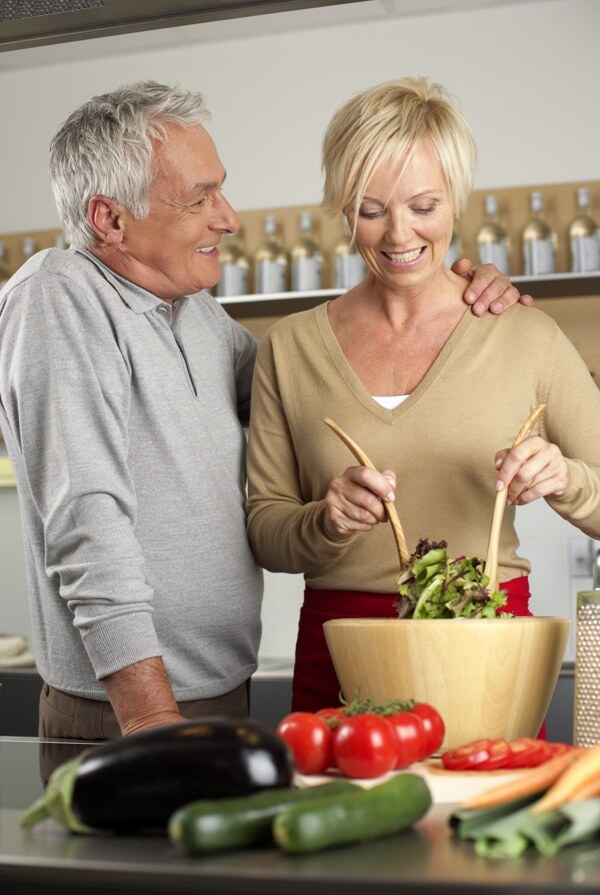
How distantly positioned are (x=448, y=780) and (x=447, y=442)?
2.23 ft

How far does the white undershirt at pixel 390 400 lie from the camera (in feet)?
5.43

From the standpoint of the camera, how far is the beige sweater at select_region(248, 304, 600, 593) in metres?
1.61

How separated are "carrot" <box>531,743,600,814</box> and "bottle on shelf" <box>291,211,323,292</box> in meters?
2.94

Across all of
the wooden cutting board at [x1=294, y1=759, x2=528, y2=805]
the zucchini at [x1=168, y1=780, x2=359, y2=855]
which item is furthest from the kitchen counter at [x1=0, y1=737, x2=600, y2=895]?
the wooden cutting board at [x1=294, y1=759, x2=528, y2=805]

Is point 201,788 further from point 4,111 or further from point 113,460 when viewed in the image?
point 4,111

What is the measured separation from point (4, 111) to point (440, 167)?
10.3 feet

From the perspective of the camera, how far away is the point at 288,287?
3807 mm

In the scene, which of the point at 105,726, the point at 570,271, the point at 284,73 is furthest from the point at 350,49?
the point at 105,726

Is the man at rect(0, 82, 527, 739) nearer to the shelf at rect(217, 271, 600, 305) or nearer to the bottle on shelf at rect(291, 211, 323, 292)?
the shelf at rect(217, 271, 600, 305)

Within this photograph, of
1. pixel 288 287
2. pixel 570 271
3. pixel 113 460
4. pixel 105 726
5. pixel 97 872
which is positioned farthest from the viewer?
pixel 288 287

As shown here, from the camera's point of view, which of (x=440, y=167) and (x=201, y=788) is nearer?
(x=201, y=788)

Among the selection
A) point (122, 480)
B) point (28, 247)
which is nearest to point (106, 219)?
point (122, 480)

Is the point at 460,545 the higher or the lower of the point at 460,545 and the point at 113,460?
the lower

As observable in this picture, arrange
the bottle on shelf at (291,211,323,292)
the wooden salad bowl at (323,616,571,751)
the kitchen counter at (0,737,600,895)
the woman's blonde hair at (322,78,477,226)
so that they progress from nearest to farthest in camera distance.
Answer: the kitchen counter at (0,737,600,895) < the wooden salad bowl at (323,616,571,751) < the woman's blonde hair at (322,78,477,226) < the bottle on shelf at (291,211,323,292)
